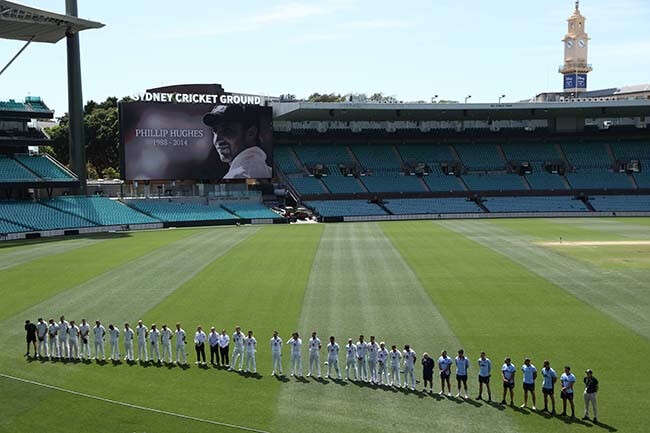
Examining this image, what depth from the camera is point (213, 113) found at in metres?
67.2

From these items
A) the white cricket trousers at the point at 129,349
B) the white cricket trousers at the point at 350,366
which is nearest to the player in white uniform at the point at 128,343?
the white cricket trousers at the point at 129,349

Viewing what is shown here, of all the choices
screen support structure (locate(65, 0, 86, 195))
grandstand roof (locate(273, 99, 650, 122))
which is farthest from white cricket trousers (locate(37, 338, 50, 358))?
grandstand roof (locate(273, 99, 650, 122))

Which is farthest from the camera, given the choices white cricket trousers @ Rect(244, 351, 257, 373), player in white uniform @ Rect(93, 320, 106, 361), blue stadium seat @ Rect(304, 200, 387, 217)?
blue stadium seat @ Rect(304, 200, 387, 217)

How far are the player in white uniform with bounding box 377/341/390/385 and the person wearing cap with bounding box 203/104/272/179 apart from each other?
52.5 metres

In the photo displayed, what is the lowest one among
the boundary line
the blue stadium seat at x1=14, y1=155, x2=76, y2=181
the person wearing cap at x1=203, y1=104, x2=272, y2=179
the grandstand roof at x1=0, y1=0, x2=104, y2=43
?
the boundary line

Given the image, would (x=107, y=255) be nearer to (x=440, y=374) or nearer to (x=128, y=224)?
(x=128, y=224)

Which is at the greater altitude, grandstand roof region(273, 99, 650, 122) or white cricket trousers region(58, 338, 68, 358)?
grandstand roof region(273, 99, 650, 122)

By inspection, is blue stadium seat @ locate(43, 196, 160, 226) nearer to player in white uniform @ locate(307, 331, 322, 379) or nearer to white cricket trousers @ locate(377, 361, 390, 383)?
player in white uniform @ locate(307, 331, 322, 379)

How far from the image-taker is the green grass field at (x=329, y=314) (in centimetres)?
1508

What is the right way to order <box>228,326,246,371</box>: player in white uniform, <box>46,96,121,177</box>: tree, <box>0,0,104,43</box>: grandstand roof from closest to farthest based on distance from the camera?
<box>228,326,246,371</box>: player in white uniform
<box>0,0,104,43</box>: grandstand roof
<box>46,96,121,177</box>: tree

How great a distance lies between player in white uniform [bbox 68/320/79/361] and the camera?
19875 millimetres

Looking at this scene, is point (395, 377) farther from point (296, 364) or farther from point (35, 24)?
point (35, 24)

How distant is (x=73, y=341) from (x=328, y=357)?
793 centimetres

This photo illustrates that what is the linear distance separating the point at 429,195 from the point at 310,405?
2627 inches
